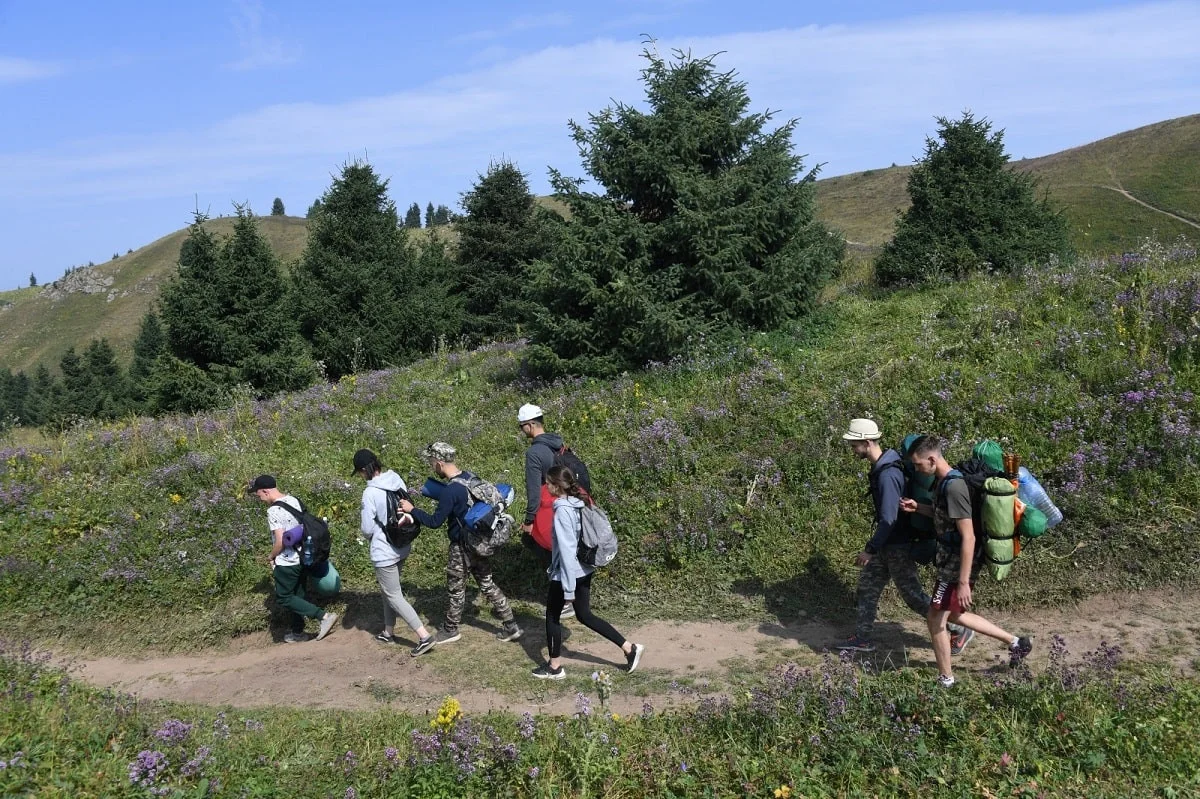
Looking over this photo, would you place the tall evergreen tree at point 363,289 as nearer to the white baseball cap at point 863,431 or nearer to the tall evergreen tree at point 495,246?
the tall evergreen tree at point 495,246

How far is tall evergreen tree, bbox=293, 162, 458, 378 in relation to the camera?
21.6m

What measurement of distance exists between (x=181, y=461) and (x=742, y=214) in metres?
9.28

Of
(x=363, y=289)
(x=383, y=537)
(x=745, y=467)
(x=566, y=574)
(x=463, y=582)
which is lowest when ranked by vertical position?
(x=463, y=582)

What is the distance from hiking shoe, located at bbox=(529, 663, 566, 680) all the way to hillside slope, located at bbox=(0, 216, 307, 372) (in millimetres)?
103943

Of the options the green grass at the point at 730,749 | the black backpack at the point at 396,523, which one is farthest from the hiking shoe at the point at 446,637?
the green grass at the point at 730,749

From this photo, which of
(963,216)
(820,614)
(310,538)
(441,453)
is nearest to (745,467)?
(820,614)

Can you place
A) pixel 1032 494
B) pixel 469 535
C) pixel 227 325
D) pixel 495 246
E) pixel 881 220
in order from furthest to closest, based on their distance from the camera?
pixel 881 220 → pixel 495 246 → pixel 227 325 → pixel 469 535 → pixel 1032 494

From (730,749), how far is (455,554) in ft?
12.0

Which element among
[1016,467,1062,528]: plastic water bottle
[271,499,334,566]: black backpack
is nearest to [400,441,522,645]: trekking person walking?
[271,499,334,566]: black backpack

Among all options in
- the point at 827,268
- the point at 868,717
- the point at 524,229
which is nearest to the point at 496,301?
the point at 524,229

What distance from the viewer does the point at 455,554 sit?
7.71 meters

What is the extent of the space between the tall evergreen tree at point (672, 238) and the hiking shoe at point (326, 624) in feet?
19.1

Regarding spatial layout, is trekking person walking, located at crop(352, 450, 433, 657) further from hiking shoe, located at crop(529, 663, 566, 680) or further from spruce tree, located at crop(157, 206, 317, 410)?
spruce tree, located at crop(157, 206, 317, 410)

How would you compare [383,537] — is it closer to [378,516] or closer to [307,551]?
[378,516]
